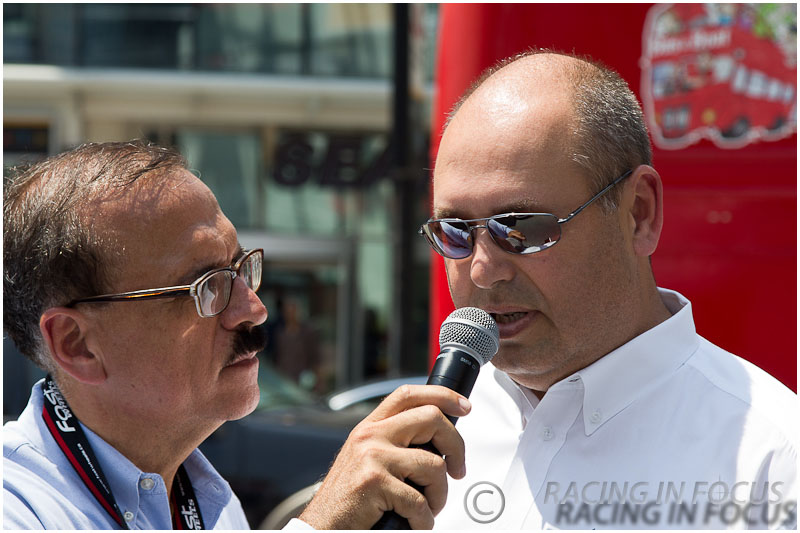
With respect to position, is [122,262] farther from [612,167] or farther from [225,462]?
[225,462]

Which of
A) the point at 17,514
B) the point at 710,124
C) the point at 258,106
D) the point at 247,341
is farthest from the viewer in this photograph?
the point at 258,106

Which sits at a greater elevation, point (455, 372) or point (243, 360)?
point (455, 372)

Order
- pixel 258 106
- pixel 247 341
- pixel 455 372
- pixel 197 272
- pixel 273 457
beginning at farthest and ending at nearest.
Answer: pixel 258 106, pixel 273 457, pixel 247 341, pixel 197 272, pixel 455 372

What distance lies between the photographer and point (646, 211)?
219 centimetres

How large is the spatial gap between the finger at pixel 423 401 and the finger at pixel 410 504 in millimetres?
139

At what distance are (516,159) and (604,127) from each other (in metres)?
0.24

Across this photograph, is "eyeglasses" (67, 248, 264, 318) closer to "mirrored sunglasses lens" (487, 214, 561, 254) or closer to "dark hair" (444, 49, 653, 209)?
"mirrored sunglasses lens" (487, 214, 561, 254)

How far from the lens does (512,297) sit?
6.82 ft

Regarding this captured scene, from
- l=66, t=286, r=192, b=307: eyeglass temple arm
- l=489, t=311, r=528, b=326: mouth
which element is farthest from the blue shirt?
l=489, t=311, r=528, b=326: mouth

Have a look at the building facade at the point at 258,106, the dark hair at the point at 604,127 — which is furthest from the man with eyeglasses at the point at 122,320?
the building facade at the point at 258,106

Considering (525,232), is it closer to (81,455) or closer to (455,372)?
(455,372)

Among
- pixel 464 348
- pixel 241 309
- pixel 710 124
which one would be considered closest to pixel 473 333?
pixel 464 348

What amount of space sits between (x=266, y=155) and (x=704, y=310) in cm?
1307

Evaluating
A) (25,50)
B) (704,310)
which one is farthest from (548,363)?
(25,50)
